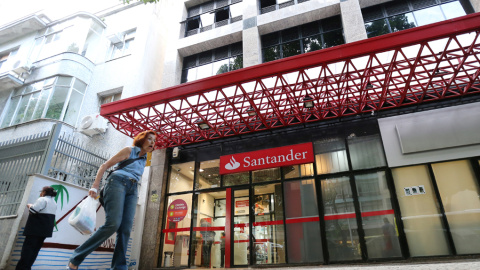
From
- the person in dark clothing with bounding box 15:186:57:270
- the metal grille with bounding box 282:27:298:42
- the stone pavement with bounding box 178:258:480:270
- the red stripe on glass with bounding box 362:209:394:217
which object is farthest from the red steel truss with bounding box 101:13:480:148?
the stone pavement with bounding box 178:258:480:270

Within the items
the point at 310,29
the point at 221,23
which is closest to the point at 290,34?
the point at 310,29

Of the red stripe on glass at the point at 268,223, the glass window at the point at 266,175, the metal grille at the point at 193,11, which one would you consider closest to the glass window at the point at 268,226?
the red stripe on glass at the point at 268,223

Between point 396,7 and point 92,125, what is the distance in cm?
1238

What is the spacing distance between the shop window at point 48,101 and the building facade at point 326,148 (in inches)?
154

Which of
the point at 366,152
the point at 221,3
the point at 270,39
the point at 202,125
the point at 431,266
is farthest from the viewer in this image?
the point at 221,3

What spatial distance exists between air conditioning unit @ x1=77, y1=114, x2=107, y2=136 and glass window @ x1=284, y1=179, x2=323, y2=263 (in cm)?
744

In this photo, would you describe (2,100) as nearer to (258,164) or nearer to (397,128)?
(258,164)

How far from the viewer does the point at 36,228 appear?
4988 millimetres

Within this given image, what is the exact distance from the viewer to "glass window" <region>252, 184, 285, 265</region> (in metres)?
→ 8.20

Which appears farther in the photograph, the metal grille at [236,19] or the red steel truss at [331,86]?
the metal grille at [236,19]

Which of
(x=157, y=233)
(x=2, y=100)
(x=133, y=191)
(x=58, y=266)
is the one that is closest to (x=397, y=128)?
(x=133, y=191)

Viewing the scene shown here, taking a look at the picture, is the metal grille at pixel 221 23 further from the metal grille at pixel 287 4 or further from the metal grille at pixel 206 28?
the metal grille at pixel 287 4

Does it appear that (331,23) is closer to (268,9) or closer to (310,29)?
(310,29)

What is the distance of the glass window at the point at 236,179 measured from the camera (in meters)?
9.39
